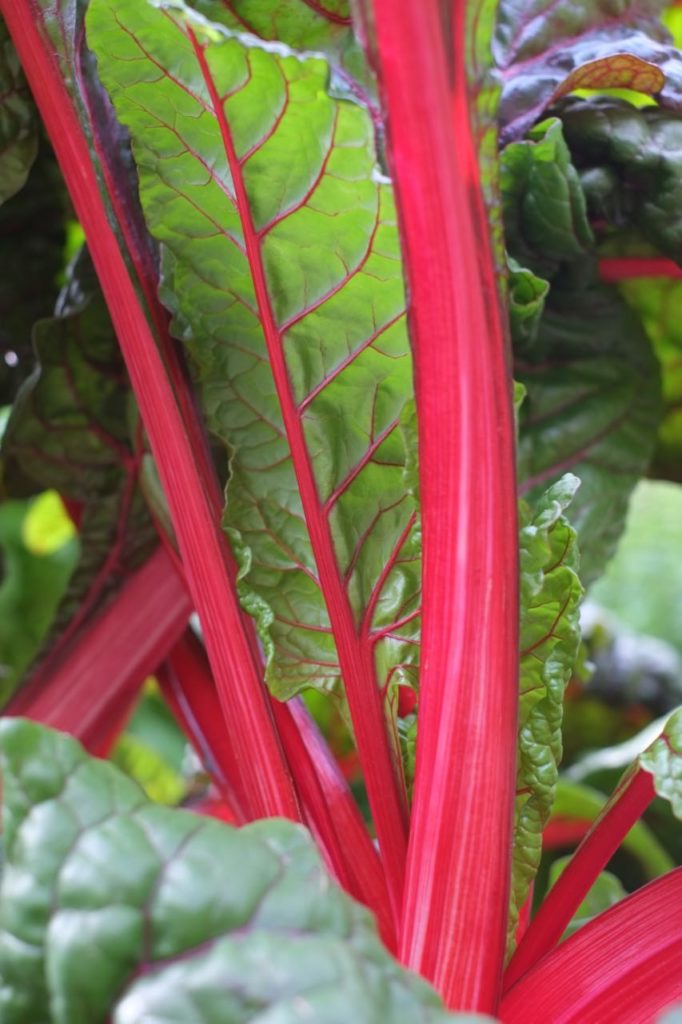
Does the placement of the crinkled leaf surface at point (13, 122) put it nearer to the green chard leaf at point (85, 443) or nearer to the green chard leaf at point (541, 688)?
the green chard leaf at point (85, 443)

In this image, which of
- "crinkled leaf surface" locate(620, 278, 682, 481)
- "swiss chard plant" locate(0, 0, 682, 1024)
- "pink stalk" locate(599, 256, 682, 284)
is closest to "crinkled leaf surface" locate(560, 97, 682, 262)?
"swiss chard plant" locate(0, 0, 682, 1024)

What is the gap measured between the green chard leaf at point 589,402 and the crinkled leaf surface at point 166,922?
0.51 m

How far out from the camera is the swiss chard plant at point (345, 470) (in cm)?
43

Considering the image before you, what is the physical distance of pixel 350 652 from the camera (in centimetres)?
66

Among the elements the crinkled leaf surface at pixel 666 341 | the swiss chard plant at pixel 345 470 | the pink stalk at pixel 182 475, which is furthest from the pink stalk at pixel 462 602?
the crinkled leaf surface at pixel 666 341

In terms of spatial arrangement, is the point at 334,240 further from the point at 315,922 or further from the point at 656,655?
the point at 656,655

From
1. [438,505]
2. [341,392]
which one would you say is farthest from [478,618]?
[341,392]

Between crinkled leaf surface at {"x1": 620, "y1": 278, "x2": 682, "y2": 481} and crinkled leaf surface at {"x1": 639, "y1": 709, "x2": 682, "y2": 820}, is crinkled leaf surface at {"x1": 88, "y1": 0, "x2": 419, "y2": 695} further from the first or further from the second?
crinkled leaf surface at {"x1": 620, "y1": 278, "x2": 682, "y2": 481}

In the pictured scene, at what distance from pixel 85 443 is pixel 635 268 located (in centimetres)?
51

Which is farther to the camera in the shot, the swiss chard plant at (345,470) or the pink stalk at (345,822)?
the pink stalk at (345,822)

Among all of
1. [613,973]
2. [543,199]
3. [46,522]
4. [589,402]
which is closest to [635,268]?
[589,402]

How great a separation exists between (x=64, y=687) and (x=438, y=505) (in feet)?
1.71

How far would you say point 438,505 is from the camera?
567mm

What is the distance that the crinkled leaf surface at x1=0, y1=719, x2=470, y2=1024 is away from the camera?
0.40m
